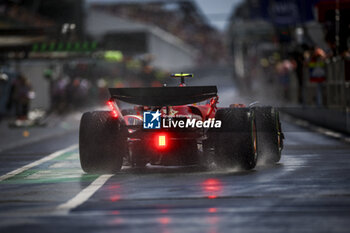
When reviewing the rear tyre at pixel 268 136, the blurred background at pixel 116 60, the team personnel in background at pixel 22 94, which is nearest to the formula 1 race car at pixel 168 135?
the rear tyre at pixel 268 136

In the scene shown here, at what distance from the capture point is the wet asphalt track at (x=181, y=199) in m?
9.61

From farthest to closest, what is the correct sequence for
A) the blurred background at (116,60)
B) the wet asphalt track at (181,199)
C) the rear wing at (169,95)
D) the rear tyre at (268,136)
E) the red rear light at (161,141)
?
the blurred background at (116,60) < the rear tyre at (268,136) < the rear wing at (169,95) < the red rear light at (161,141) < the wet asphalt track at (181,199)

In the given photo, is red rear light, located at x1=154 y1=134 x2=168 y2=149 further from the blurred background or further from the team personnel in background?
the team personnel in background

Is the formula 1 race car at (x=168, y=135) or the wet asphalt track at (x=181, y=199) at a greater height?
the formula 1 race car at (x=168, y=135)

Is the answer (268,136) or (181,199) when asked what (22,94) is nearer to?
(268,136)

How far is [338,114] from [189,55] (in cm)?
16782

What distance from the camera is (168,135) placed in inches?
605

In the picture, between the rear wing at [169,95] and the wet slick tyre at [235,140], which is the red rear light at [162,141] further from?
the rear wing at [169,95]

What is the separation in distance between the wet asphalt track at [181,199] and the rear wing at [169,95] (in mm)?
1090

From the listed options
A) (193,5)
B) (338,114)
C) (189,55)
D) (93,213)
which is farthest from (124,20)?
(93,213)

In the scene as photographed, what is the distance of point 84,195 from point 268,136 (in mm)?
5376

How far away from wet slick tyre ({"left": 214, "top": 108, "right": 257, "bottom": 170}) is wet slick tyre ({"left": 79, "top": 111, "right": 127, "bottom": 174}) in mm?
1478

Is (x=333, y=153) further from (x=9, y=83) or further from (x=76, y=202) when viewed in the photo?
(x=9, y=83)

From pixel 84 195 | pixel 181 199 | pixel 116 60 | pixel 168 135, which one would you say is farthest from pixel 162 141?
pixel 116 60
